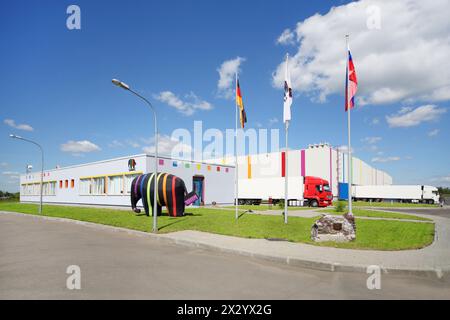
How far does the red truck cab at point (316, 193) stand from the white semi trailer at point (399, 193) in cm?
2407

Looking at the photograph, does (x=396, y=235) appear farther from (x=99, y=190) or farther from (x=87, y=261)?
(x=99, y=190)

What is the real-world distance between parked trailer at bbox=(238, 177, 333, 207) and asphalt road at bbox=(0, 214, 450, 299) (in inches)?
1053

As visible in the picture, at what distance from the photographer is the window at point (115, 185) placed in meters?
28.9

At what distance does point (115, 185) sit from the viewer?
2962 centimetres

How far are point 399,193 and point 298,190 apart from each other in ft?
86.9

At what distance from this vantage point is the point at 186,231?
13.1 m

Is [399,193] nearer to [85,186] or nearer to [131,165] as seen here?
[131,165]

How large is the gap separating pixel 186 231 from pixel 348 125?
26.2ft

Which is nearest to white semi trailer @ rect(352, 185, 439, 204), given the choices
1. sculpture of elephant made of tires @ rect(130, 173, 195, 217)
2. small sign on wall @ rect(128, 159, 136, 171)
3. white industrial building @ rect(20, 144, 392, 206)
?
white industrial building @ rect(20, 144, 392, 206)

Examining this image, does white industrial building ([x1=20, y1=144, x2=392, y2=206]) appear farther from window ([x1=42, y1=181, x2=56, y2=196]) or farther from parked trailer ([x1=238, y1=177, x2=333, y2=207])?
parked trailer ([x1=238, y1=177, x2=333, y2=207])

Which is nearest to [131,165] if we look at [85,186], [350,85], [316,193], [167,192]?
[85,186]

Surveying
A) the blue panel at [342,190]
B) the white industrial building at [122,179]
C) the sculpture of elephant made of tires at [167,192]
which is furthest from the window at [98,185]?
the blue panel at [342,190]

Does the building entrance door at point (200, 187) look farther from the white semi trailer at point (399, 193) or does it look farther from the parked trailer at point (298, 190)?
the white semi trailer at point (399, 193)
